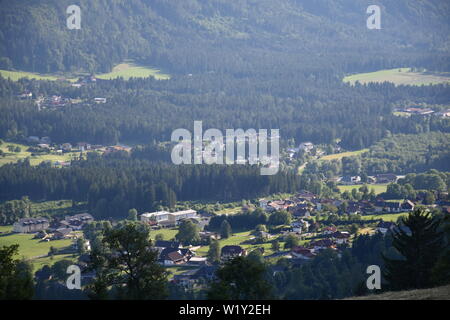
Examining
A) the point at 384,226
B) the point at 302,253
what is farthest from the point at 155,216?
the point at 384,226

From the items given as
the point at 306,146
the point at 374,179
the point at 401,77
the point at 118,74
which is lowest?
the point at 374,179

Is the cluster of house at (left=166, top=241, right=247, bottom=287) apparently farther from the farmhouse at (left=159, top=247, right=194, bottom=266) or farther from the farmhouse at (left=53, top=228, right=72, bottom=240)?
the farmhouse at (left=53, top=228, right=72, bottom=240)

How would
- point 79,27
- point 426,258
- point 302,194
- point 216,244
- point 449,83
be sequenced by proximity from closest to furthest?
point 426,258, point 216,244, point 302,194, point 449,83, point 79,27

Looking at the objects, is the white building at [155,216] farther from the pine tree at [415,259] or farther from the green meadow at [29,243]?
the pine tree at [415,259]

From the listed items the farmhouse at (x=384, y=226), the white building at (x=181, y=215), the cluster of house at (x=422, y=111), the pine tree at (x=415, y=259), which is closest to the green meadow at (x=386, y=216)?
the farmhouse at (x=384, y=226)

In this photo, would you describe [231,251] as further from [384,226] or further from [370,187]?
[370,187]

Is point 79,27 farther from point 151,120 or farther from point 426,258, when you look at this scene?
point 426,258
